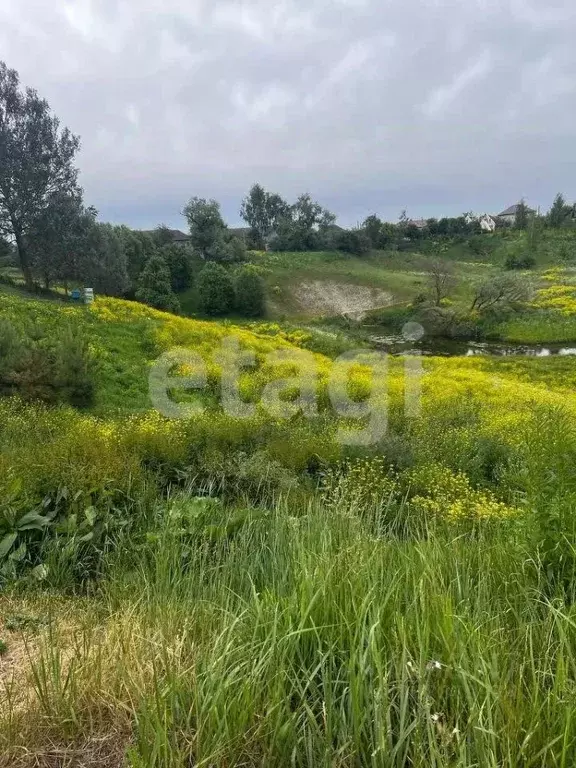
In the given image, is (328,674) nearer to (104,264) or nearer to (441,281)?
(104,264)

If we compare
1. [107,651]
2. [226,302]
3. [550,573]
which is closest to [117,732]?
[107,651]

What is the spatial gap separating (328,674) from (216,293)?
101 feet

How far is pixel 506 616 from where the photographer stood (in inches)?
83.2

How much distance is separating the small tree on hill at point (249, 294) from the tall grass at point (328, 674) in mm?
29899

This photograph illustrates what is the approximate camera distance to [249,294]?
31578 millimetres

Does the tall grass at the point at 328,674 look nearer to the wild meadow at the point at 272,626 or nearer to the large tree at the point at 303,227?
the wild meadow at the point at 272,626

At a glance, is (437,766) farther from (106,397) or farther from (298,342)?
(298,342)

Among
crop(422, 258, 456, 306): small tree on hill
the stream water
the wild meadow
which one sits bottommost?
the stream water

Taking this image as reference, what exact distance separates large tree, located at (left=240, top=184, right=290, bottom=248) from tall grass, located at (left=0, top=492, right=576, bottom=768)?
192 ft

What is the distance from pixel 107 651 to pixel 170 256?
118 feet

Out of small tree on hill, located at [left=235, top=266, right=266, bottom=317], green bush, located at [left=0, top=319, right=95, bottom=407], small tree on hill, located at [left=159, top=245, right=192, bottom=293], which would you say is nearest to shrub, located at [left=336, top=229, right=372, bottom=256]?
small tree on hill, located at [left=159, top=245, right=192, bottom=293]

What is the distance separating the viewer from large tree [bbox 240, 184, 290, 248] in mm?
58875

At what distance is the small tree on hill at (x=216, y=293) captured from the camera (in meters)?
31.6

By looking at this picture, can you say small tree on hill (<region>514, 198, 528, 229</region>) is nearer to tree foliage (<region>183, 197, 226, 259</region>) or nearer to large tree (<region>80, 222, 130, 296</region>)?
tree foliage (<region>183, 197, 226, 259</region>)
